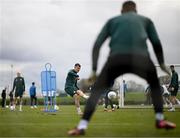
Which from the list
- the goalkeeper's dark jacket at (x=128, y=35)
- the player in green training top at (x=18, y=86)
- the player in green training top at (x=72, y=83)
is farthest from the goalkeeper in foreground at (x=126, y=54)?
the player in green training top at (x=18, y=86)

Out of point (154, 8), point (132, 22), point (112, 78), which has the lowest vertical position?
point (112, 78)

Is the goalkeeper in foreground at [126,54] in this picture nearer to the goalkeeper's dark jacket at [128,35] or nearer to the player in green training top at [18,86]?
the goalkeeper's dark jacket at [128,35]

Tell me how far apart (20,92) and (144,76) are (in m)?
14.1

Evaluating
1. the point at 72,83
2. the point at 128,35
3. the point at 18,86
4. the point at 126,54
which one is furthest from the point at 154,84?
the point at 18,86

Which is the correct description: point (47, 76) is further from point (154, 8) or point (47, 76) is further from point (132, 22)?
point (132, 22)

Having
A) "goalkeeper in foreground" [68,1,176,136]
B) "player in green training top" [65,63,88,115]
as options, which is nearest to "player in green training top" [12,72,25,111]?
"player in green training top" [65,63,88,115]

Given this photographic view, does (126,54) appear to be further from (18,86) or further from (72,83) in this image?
(18,86)

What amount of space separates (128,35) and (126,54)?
0.26 m

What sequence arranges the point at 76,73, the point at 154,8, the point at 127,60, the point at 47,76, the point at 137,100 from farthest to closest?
1. the point at 137,100
2. the point at 47,76
3. the point at 76,73
4. the point at 154,8
5. the point at 127,60

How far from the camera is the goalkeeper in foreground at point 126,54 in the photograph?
18.2ft

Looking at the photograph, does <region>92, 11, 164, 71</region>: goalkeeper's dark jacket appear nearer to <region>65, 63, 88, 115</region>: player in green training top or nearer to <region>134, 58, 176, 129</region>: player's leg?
<region>134, 58, 176, 129</region>: player's leg

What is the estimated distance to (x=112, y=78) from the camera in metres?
5.67

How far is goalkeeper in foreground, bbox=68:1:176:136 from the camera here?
5.54 m

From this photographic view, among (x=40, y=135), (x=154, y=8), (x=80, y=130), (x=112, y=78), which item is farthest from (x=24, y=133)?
(x=154, y=8)
